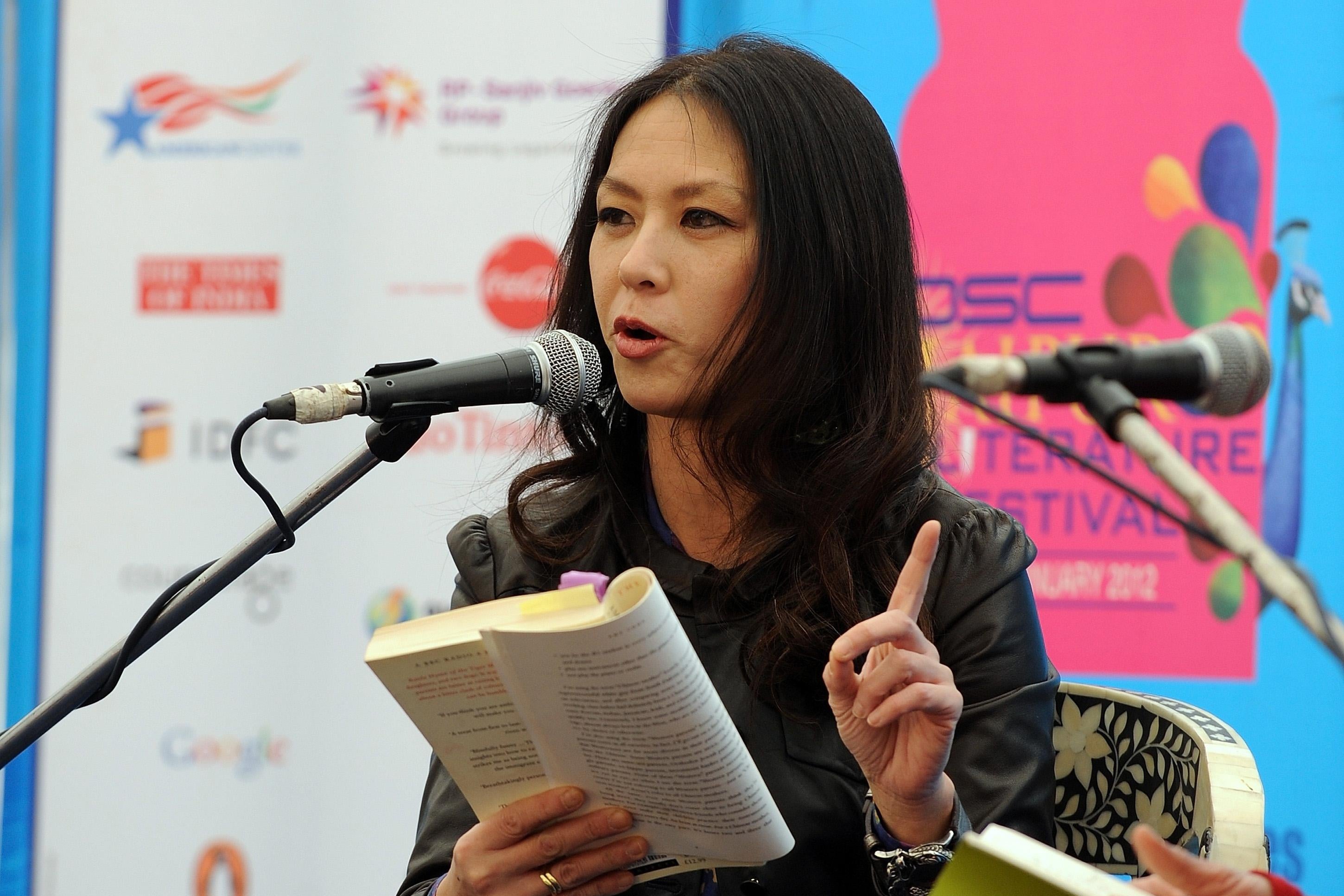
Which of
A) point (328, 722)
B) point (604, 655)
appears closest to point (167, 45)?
point (328, 722)

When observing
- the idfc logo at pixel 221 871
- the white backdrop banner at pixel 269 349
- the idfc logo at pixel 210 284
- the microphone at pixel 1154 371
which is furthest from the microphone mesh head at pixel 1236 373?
the idfc logo at pixel 221 871

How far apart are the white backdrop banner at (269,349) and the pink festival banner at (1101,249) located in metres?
0.78

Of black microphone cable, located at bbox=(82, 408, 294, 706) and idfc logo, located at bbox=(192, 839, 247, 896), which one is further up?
black microphone cable, located at bbox=(82, 408, 294, 706)

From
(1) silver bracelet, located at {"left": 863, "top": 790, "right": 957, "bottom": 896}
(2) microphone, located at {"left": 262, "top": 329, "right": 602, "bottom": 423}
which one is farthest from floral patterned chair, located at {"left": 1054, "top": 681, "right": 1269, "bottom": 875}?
(2) microphone, located at {"left": 262, "top": 329, "right": 602, "bottom": 423}

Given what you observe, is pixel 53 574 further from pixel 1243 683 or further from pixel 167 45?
pixel 1243 683

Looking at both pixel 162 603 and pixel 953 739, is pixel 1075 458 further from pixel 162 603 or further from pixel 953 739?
pixel 162 603

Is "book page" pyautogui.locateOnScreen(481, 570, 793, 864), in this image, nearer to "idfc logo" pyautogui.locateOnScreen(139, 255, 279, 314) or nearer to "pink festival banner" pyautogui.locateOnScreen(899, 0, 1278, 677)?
"pink festival banner" pyautogui.locateOnScreen(899, 0, 1278, 677)

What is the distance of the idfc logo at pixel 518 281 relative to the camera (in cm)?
309

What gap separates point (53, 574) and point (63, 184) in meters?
0.98

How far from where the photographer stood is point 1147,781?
4.63 ft

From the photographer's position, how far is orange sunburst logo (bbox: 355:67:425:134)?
10.4 ft

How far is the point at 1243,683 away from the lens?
2.76 metres

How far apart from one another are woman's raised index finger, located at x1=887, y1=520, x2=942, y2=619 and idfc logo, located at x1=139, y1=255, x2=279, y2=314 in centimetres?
241

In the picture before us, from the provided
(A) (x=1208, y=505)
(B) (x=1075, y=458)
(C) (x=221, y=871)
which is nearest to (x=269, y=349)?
(C) (x=221, y=871)
